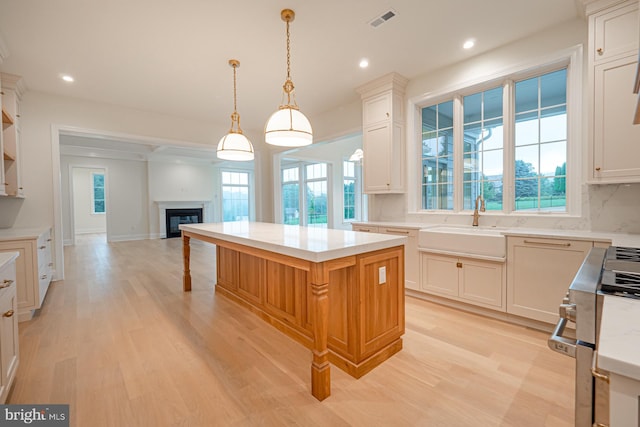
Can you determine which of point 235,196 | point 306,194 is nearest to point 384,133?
point 306,194

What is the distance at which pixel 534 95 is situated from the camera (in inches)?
116

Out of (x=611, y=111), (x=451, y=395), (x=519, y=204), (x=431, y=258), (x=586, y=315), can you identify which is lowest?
(x=451, y=395)

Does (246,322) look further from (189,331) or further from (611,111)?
(611,111)

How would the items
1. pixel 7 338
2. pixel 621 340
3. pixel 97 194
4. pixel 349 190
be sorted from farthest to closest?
1. pixel 97 194
2. pixel 349 190
3. pixel 7 338
4. pixel 621 340

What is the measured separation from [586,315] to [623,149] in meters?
2.19

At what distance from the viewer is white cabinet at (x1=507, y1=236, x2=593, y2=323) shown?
2.28 meters

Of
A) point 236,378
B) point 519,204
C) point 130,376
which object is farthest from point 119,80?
point 519,204

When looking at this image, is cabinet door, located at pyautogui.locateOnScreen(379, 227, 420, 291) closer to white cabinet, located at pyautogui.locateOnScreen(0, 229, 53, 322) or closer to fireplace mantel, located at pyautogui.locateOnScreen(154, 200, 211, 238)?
white cabinet, located at pyautogui.locateOnScreen(0, 229, 53, 322)

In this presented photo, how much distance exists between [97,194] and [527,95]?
13053 millimetres

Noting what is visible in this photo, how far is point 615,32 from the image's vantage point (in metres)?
2.20

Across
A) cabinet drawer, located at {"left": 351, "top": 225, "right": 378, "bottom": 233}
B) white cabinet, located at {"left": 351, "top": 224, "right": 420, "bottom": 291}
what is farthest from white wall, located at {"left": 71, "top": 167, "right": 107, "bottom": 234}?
white cabinet, located at {"left": 351, "top": 224, "right": 420, "bottom": 291}

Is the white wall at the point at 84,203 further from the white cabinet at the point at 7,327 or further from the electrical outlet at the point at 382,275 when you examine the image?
the electrical outlet at the point at 382,275

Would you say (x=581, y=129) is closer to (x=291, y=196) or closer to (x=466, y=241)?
(x=466, y=241)

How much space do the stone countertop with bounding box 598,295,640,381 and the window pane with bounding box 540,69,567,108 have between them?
2906 millimetres
